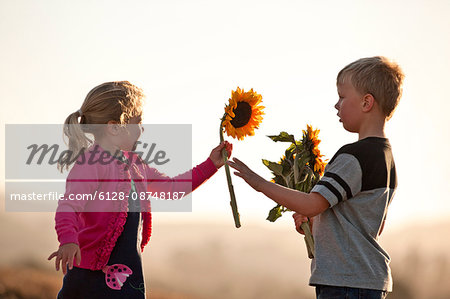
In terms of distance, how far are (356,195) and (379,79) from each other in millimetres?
560

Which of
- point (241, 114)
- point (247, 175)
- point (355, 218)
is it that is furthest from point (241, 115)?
point (355, 218)

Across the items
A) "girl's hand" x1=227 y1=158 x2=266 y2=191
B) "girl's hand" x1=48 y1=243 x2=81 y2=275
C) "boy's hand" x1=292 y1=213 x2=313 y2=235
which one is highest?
Answer: "girl's hand" x1=227 y1=158 x2=266 y2=191

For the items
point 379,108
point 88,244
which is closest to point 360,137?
point 379,108

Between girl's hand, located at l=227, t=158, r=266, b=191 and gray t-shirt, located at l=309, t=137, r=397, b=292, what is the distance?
253 mm

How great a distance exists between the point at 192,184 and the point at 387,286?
1376 millimetres

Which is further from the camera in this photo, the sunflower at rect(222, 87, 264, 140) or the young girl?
the sunflower at rect(222, 87, 264, 140)

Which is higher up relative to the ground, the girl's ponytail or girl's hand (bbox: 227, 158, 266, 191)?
the girl's ponytail

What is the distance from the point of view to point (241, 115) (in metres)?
3.18

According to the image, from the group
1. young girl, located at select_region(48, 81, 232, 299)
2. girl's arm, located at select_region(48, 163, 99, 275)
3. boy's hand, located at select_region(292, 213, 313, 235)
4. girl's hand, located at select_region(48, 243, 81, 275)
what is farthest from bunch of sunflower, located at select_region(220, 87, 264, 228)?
girl's hand, located at select_region(48, 243, 81, 275)

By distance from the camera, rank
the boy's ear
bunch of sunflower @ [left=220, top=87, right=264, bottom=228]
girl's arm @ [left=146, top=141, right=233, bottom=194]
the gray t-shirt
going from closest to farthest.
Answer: the gray t-shirt, the boy's ear, bunch of sunflower @ [left=220, top=87, right=264, bottom=228], girl's arm @ [left=146, top=141, right=233, bottom=194]

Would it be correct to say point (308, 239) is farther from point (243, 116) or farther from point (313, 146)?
point (243, 116)

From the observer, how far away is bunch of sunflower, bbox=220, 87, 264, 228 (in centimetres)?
313

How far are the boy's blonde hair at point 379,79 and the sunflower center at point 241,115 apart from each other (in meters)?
0.56

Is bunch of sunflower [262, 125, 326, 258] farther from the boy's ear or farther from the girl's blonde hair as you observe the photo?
the girl's blonde hair
